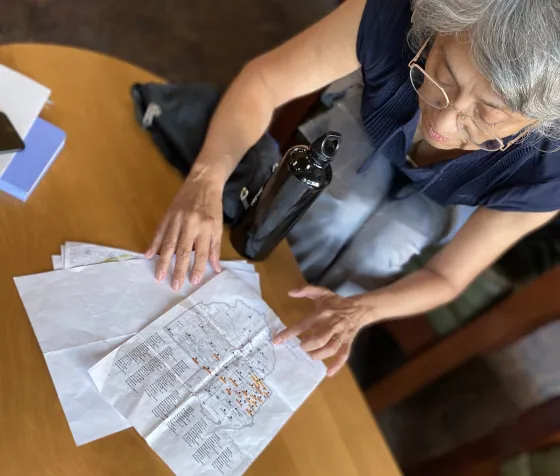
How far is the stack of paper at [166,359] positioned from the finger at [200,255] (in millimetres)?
17

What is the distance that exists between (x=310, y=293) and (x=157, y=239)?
0.82 feet

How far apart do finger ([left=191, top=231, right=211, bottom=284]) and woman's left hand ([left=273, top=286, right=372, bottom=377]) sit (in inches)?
5.7

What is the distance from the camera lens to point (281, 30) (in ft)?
6.68

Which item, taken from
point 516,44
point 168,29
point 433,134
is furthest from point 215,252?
point 168,29

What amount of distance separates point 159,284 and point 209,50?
1.27 metres

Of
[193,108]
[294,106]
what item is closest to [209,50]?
[294,106]

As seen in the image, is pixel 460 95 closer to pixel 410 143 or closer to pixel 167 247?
pixel 410 143

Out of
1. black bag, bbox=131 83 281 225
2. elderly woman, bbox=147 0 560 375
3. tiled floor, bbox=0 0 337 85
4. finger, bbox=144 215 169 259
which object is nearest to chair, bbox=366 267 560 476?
elderly woman, bbox=147 0 560 375

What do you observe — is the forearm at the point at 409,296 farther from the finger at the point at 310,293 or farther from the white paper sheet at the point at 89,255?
the white paper sheet at the point at 89,255

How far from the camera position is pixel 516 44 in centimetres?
63

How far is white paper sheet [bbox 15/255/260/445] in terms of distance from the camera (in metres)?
0.71

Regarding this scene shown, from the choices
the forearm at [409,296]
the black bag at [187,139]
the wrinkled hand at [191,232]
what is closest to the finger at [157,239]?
the wrinkled hand at [191,232]

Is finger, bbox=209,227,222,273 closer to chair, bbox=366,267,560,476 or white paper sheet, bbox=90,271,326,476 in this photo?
white paper sheet, bbox=90,271,326,476

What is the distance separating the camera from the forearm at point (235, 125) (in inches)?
36.6
